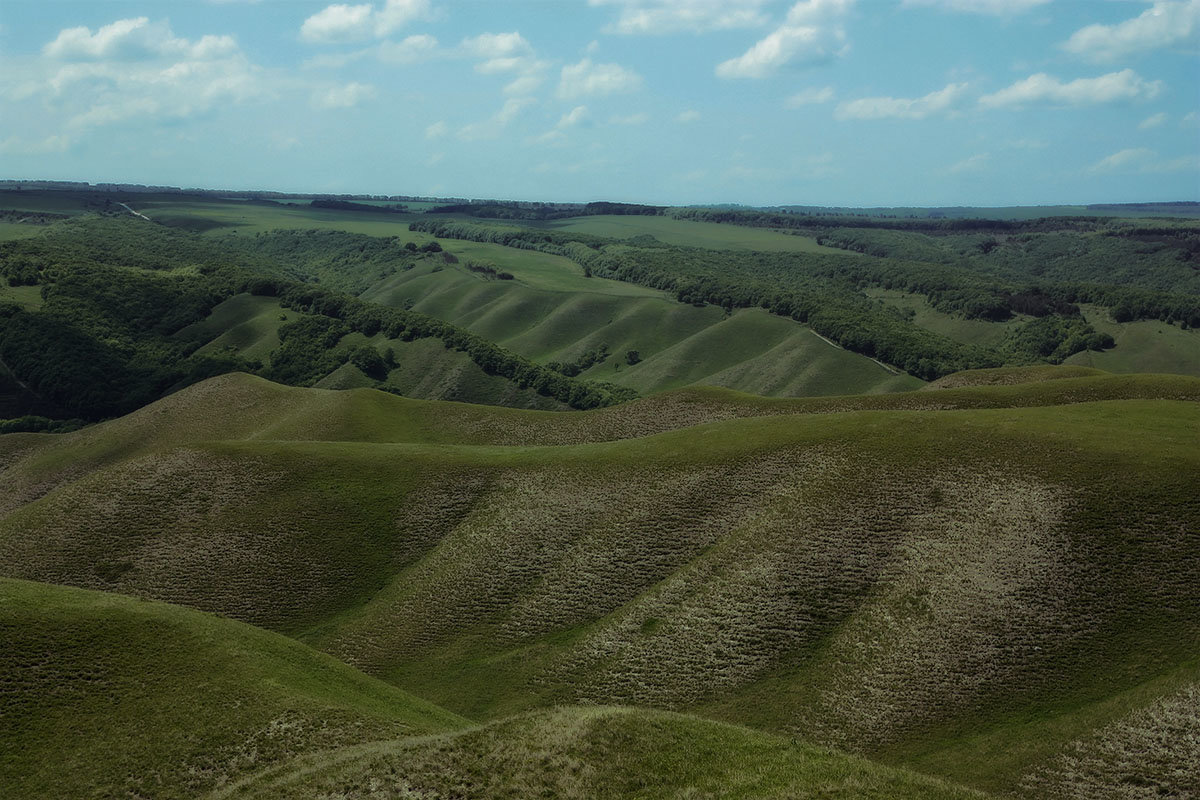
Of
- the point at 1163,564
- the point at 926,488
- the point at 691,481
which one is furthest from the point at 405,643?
the point at 1163,564

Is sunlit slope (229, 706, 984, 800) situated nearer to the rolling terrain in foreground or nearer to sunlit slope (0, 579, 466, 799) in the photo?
the rolling terrain in foreground

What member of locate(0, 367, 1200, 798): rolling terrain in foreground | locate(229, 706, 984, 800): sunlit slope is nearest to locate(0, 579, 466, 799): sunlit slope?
locate(0, 367, 1200, 798): rolling terrain in foreground

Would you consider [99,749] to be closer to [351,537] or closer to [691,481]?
[351,537]

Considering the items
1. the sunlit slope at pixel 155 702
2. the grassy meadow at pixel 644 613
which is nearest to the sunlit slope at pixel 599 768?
the grassy meadow at pixel 644 613

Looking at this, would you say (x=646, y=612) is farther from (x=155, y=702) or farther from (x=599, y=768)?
(x=155, y=702)

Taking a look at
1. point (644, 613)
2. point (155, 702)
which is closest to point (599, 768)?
point (155, 702)

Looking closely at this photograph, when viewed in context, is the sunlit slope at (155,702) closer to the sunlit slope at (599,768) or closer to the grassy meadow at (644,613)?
the grassy meadow at (644,613)

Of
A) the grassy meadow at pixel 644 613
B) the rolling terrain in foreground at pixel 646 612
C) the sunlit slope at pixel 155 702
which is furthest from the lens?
the sunlit slope at pixel 155 702
